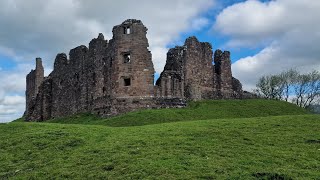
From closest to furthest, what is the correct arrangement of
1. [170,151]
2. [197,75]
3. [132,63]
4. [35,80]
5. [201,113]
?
[170,151] → [201,113] → [132,63] → [197,75] → [35,80]

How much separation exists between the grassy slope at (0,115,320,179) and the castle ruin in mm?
14555

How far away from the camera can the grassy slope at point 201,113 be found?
3456 cm

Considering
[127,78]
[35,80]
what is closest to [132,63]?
[127,78]

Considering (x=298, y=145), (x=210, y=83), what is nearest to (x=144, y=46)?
(x=210, y=83)

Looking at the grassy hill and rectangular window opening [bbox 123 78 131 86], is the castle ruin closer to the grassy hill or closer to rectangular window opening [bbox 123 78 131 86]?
rectangular window opening [bbox 123 78 131 86]

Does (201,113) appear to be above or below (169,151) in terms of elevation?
above

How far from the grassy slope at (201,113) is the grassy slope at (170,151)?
9.13 meters

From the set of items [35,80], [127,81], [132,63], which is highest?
[35,80]

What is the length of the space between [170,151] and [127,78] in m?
22.3

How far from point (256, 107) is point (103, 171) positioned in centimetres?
2967

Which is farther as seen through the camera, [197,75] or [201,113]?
[197,75]

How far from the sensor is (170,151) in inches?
727

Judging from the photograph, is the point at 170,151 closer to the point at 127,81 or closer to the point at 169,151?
the point at 169,151

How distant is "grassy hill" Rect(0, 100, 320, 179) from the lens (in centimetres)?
1587
